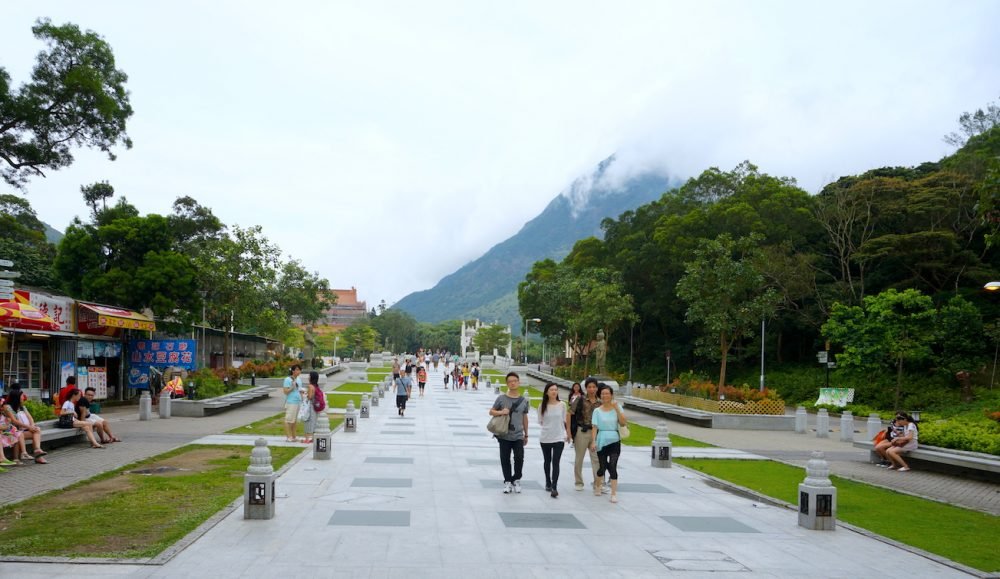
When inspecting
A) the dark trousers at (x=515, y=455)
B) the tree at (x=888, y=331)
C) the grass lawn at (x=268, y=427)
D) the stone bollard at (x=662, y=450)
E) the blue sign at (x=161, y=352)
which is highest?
the tree at (x=888, y=331)

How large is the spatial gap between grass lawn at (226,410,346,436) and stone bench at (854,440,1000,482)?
13409 mm

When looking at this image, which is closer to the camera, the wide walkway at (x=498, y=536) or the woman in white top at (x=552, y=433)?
the wide walkway at (x=498, y=536)

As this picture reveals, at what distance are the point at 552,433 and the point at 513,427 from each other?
576 millimetres

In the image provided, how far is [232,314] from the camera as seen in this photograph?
1460 inches

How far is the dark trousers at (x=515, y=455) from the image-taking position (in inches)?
420

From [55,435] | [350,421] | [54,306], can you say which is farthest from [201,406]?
[55,435]

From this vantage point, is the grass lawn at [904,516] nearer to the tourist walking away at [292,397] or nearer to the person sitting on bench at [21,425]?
the tourist walking away at [292,397]

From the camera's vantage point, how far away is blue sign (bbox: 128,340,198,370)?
29391 millimetres

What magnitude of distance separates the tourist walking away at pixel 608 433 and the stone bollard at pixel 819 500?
2.43 m

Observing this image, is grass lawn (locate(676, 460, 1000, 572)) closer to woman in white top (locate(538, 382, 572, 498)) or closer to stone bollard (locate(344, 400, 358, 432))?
woman in white top (locate(538, 382, 572, 498))

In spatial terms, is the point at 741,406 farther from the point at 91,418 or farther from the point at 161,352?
the point at 161,352

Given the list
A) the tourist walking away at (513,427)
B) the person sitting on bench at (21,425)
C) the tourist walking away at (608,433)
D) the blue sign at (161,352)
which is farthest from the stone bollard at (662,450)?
the blue sign at (161,352)

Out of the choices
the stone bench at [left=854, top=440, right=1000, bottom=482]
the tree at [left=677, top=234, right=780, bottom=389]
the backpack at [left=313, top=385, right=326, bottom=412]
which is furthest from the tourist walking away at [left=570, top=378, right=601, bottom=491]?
the tree at [left=677, top=234, right=780, bottom=389]

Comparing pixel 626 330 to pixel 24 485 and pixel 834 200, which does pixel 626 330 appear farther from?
pixel 24 485
